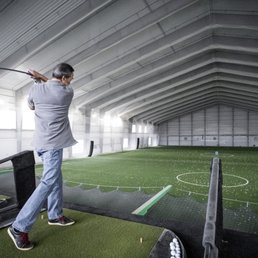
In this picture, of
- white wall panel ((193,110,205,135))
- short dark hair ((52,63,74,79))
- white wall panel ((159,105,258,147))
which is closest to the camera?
short dark hair ((52,63,74,79))

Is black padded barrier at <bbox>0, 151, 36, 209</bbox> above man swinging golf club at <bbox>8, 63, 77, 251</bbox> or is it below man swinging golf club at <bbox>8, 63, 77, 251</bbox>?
below

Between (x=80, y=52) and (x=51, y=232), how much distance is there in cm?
867

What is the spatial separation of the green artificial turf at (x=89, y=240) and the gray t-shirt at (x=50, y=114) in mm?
929

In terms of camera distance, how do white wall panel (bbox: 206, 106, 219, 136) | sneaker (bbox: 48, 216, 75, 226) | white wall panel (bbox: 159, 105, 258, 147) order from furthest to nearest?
white wall panel (bbox: 206, 106, 219, 136) < white wall panel (bbox: 159, 105, 258, 147) < sneaker (bbox: 48, 216, 75, 226)

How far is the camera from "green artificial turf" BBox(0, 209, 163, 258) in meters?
2.05

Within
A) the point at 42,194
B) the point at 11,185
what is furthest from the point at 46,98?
the point at 11,185

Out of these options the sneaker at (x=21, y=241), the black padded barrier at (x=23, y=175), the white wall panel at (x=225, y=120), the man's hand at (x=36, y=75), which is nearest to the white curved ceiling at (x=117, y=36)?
the man's hand at (x=36, y=75)

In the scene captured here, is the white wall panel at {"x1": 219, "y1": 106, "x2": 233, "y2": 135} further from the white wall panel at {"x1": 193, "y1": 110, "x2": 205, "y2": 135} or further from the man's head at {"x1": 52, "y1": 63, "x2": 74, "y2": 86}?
the man's head at {"x1": 52, "y1": 63, "x2": 74, "y2": 86}

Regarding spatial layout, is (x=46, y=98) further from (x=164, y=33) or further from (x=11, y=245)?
(x=164, y=33)

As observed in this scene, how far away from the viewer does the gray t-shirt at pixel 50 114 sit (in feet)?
7.87

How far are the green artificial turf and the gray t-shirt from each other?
93cm

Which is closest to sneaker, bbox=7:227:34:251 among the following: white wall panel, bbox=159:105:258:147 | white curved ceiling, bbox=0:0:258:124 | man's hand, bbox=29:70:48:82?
man's hand, bbox=29:70:48:82

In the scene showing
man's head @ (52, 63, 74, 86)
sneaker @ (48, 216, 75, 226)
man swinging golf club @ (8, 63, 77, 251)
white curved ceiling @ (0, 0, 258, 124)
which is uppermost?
white curved ceiling @ (0, 0, 258, 124)

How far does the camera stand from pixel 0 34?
7.54m
